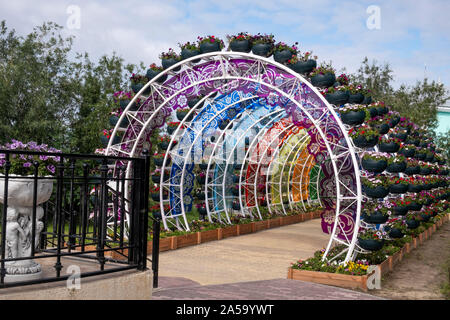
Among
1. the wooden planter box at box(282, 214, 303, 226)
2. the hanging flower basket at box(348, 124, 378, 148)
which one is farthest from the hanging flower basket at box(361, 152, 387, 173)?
the wooden planter box at box(282, 214, 303, 226)

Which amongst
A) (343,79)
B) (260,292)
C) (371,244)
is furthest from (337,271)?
(343,79)

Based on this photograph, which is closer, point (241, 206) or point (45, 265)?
point (45, 265)

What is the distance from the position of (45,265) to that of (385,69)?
79.6 feet

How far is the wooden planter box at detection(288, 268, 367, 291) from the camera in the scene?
315 inches

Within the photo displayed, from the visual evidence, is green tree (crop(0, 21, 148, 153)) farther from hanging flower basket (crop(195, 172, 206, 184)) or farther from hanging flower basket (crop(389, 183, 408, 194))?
hanging flower basket (crop(389, 183, 408, 194))

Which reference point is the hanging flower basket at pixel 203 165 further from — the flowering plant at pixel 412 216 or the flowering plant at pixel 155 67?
the flowering plant at pixel 412 216

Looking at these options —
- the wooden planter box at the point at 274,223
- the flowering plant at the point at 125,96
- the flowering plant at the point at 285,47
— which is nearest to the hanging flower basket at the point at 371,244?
the flowering plant at the point at 285,47

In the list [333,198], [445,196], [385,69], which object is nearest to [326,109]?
[333,198]

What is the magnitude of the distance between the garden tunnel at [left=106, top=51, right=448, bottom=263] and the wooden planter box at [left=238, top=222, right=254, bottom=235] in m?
0.62

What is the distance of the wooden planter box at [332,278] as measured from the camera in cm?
799

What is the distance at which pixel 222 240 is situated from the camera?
1390 cm

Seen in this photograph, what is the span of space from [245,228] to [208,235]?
7.99 ft

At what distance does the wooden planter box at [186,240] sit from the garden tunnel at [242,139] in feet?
1.51
